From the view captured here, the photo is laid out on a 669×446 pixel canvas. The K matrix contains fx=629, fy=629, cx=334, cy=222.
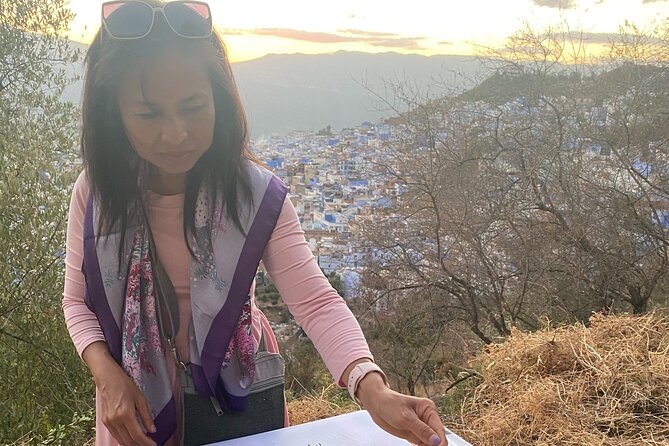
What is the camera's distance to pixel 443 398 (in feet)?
13.8

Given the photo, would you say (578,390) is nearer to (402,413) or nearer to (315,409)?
(315,409)

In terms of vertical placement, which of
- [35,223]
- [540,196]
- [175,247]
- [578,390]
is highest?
[175,247]

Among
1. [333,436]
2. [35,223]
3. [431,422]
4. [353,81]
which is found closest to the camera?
[431,422]

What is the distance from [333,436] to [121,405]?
434mm

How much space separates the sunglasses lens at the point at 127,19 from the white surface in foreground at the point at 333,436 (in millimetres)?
850

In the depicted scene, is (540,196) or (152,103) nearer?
(152,103)

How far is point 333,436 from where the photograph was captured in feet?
4.32

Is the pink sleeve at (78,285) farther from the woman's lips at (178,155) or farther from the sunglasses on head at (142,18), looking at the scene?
the sunglasses on head at (142,18)

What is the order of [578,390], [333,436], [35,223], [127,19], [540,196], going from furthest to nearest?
[540,196]
[35,223]
[578,390]
[333,436]
[127,19]

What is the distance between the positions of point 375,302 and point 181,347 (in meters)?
5.00

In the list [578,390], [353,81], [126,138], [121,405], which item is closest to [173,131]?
[126,138]

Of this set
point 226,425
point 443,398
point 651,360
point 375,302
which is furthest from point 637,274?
point 226,425

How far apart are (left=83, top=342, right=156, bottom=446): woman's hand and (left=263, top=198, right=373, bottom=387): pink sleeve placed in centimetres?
36

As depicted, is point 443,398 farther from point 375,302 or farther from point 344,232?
point 344,232
